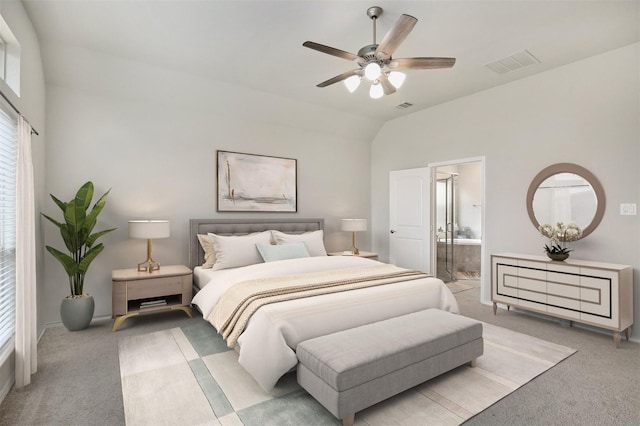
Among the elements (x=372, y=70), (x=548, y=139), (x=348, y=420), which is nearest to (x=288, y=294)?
(x=348, y=420)

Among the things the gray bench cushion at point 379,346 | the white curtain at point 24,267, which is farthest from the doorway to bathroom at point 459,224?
the white curtain at point 24,267

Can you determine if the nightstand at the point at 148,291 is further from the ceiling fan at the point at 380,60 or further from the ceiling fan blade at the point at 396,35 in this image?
the ceiling fan blade at the point at 396,35

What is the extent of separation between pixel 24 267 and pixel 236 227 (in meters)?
2.52

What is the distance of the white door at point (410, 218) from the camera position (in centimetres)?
531

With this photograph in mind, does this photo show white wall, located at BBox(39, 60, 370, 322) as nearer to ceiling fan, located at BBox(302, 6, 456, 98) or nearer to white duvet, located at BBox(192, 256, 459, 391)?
white duvet, located at BBox(192, 256, 459, 391)

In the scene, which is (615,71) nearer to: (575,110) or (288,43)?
(575,110)

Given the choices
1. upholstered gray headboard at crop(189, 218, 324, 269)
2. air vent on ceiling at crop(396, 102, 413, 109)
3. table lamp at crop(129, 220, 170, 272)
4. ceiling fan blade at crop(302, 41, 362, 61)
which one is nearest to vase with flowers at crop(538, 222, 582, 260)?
air vent on ceiling at crop(396, 102, 413, 109)

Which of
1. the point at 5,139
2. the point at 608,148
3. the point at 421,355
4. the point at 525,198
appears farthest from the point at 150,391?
the point at 608,148

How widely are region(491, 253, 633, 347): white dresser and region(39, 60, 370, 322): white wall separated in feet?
11.1

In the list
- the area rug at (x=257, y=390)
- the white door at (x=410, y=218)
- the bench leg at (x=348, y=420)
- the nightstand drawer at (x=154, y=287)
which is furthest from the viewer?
the white door at (x=410, y=218)

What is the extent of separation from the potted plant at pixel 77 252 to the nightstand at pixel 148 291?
11.4 inches

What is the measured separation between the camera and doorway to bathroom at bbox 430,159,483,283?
648cm

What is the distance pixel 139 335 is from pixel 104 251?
119cm

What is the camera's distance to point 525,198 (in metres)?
4.17
